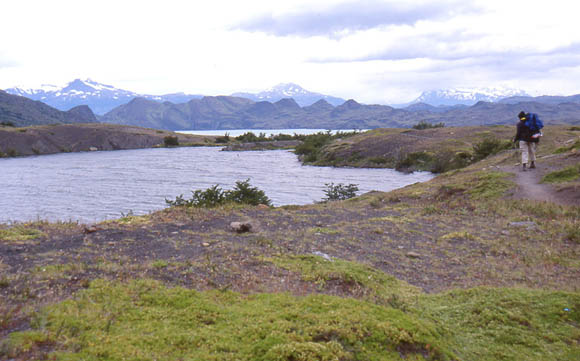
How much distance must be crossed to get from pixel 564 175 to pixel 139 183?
3597 centimetres

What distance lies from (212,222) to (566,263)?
11.5 m

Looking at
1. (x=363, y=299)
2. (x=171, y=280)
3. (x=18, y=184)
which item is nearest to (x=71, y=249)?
(x=171, y=280)

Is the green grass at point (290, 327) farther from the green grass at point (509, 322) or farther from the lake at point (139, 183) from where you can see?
the lake at point (139, 183)

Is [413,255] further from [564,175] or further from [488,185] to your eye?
[564,175]

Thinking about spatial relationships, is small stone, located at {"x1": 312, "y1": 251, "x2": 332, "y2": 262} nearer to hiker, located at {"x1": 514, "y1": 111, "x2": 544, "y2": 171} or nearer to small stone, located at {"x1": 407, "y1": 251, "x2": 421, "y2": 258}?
small stone, located at {"x1": 407, "y1": 251, "x2": 421, "y2": 258}

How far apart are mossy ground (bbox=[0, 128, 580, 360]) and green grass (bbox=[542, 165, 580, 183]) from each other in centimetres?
474

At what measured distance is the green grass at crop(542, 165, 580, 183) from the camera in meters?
19.2

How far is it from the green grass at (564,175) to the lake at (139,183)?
50.5 ft

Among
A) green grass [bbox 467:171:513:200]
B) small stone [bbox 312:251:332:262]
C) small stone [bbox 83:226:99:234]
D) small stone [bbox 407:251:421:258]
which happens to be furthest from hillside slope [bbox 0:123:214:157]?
small stone [bbox 407:251:421:258]

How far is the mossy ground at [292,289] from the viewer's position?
5.94 metres

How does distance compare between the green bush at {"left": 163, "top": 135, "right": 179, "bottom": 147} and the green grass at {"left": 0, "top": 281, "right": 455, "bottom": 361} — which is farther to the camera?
the green bush at {"left": 163, "top": 135, "right": 179, "bottom": 147}

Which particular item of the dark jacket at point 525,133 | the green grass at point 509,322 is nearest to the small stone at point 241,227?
the green grass at point 509,322

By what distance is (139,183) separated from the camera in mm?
40188

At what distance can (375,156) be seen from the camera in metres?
54.2
